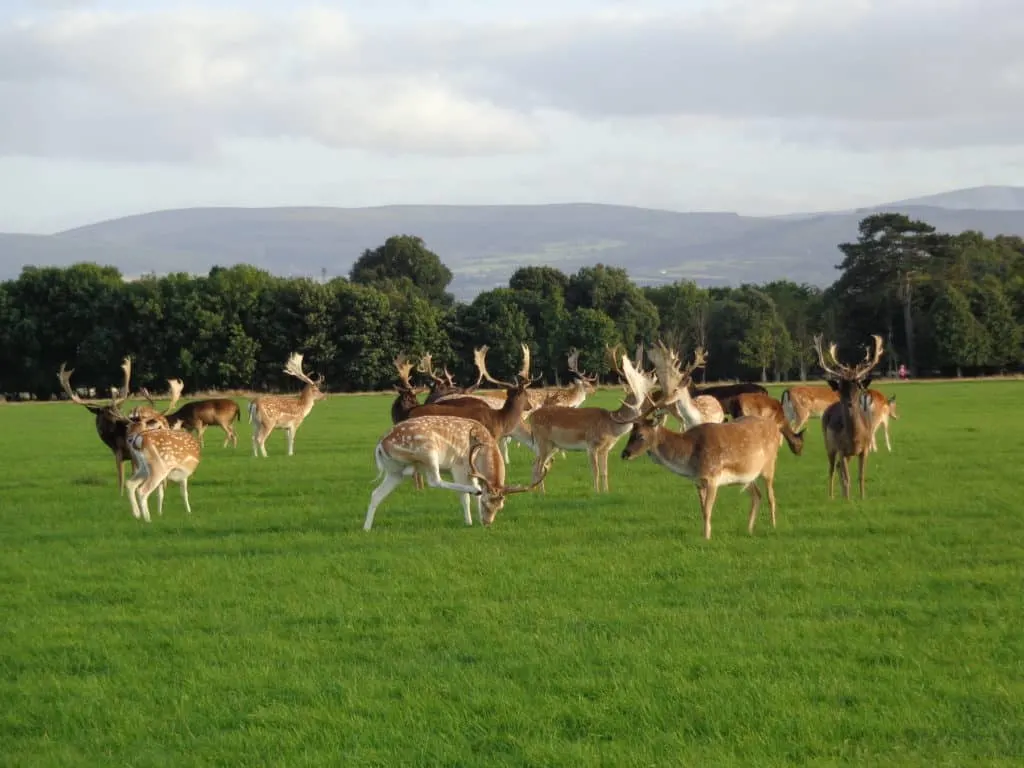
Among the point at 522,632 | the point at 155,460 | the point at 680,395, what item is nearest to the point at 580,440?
the point at 680,395

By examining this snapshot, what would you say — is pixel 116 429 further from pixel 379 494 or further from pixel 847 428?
pixel 847 428

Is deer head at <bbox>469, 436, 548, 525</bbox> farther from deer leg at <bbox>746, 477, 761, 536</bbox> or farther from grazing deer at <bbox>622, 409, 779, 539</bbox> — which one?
deer leg at <bbox>746, 477, 761, 536</bbox>

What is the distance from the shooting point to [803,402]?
746 inches

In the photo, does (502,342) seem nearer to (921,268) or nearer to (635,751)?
(921,268)

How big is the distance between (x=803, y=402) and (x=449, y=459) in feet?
32.0

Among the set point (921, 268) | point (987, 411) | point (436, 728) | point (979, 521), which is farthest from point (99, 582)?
point (921, 268)

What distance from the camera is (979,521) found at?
399 inches

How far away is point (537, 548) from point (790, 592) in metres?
2.29

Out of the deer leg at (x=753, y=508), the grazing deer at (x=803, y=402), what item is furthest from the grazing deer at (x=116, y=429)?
the grazing deer at (x=803, y=402)

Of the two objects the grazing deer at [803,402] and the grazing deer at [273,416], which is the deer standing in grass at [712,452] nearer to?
the grazing deer at [803,402]

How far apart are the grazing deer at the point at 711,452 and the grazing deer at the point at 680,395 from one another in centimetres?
135

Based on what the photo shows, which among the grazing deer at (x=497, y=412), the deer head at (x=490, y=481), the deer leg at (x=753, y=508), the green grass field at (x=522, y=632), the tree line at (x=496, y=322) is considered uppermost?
the tree line at (x=496, y=322)

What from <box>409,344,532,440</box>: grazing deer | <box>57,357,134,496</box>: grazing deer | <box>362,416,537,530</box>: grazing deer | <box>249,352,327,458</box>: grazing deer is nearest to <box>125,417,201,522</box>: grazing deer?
<box>57,357,134,496</box>: grazing deer

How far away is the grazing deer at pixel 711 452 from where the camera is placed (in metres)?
9.69
